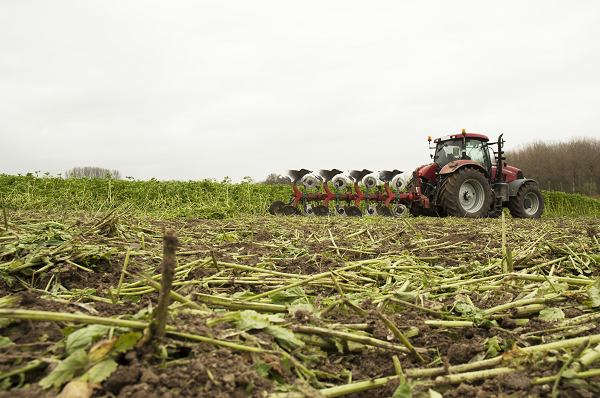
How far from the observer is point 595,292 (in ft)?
5.87

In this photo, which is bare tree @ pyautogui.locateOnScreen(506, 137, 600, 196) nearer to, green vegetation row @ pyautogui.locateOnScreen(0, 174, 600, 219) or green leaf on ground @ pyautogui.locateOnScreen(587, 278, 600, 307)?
green vegetation row @ pyautogui.locateOnScreen(0, 174, 600, 219)

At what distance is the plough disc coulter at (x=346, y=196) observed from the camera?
9633 millimetres

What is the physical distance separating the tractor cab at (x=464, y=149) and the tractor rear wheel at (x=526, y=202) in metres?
1.25

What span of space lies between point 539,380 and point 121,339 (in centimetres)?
134

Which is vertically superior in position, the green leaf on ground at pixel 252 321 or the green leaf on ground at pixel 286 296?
the green leaf on ground at pixel 252 321

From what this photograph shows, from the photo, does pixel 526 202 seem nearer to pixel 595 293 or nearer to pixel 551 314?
pixel 595 293

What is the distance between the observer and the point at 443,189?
891cm

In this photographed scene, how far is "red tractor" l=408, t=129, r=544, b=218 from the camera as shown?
29.2ft

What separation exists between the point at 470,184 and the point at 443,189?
3.74ft

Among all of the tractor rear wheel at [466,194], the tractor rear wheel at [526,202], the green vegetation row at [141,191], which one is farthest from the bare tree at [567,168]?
the green vegetation row at [141,191]

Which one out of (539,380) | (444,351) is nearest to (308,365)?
(444,351)

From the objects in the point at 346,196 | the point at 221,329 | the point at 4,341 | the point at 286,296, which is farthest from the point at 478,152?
the point at 4,341

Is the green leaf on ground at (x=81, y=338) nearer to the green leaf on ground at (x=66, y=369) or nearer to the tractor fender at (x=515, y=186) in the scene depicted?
the green leaf on ground at (x=66, y=369)

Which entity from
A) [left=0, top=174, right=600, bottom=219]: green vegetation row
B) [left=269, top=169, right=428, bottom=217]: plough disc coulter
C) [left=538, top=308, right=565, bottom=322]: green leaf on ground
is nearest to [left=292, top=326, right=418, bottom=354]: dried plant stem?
[left=538, top=308, right=565, bottom=322]: green leaf on ground
